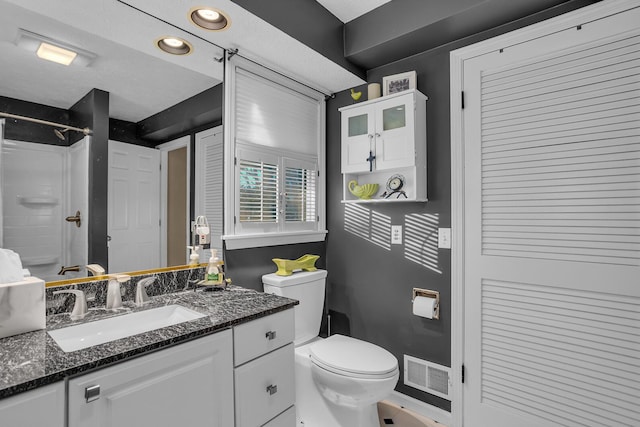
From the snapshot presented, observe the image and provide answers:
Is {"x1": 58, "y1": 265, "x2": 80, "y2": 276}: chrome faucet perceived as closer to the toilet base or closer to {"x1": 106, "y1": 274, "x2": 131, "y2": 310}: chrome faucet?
{"x1": 106, "y1": 274, "x2": 131, "y2": 310}: chrome faucet

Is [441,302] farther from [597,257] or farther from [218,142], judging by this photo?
[218,142]

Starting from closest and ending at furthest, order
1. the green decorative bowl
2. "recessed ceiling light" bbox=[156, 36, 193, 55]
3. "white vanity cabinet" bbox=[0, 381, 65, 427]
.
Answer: "white vanity cabinet" bbox=[0, 381, 65, 427] < "recessed ceiling light" bbox=[156, 36, 193, 55] < the green decorative bowl

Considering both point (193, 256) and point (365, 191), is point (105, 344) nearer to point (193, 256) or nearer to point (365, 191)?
point (193, 256)

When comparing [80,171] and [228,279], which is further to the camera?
[228,279]

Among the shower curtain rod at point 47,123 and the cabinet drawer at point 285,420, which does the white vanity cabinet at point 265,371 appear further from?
the shower curtain rod at point 47,123

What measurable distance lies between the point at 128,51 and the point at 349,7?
1237 mm

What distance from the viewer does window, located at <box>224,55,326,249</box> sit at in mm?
1946

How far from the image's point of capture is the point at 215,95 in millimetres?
1882

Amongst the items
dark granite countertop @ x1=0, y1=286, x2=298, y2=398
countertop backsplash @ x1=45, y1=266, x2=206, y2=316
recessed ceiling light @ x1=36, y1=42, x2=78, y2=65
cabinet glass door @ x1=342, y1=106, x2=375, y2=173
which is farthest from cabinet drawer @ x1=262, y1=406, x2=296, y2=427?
recessed ceiling light @ x1=36, y1=42, x2=78, y2=65

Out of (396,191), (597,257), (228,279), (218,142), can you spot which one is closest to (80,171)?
(218,142)

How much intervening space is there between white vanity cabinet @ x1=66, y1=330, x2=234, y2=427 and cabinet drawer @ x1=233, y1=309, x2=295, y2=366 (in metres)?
0.04

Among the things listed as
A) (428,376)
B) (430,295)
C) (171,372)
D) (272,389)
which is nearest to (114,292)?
(171,372)

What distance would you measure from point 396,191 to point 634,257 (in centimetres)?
116

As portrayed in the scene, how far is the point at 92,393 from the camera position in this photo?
3.03 ft
